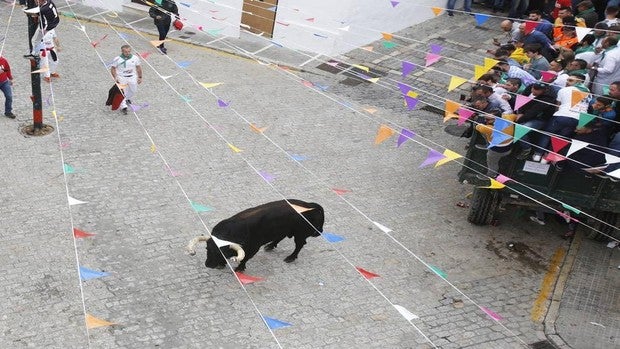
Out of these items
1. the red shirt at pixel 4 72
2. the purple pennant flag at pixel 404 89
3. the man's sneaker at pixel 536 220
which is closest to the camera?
the purple pennant flag at pixel 404 89

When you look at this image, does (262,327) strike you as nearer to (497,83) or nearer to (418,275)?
(418,275)

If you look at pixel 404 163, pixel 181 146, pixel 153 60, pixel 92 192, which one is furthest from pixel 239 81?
pixel 92 192

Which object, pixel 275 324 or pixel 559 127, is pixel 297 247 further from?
pixel 559 127

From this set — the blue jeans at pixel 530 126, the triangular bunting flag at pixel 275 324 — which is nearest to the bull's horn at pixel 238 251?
the triangular bunting flag at pixel 275 324

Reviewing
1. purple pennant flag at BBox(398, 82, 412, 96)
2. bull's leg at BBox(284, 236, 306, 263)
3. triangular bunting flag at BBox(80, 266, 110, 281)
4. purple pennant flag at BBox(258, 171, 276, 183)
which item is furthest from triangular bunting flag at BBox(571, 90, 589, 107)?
triangular bunting flag at BBox(80, 266, 110, 281)

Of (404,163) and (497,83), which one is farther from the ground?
(497,83)

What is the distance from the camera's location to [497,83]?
10859mm

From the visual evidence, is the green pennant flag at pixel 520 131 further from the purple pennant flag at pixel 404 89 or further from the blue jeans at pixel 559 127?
the purple pennant flag at pixel 404 89

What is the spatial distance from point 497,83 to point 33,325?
23.4 feet

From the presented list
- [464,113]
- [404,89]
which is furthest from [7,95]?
[464,113]

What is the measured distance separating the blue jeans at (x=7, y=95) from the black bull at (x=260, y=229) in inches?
218

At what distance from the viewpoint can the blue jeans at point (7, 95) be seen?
12.4 metres

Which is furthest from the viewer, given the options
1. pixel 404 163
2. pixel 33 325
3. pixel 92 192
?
pixel 404 163

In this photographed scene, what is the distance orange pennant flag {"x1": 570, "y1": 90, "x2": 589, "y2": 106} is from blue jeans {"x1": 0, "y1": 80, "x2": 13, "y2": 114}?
29.7ft
